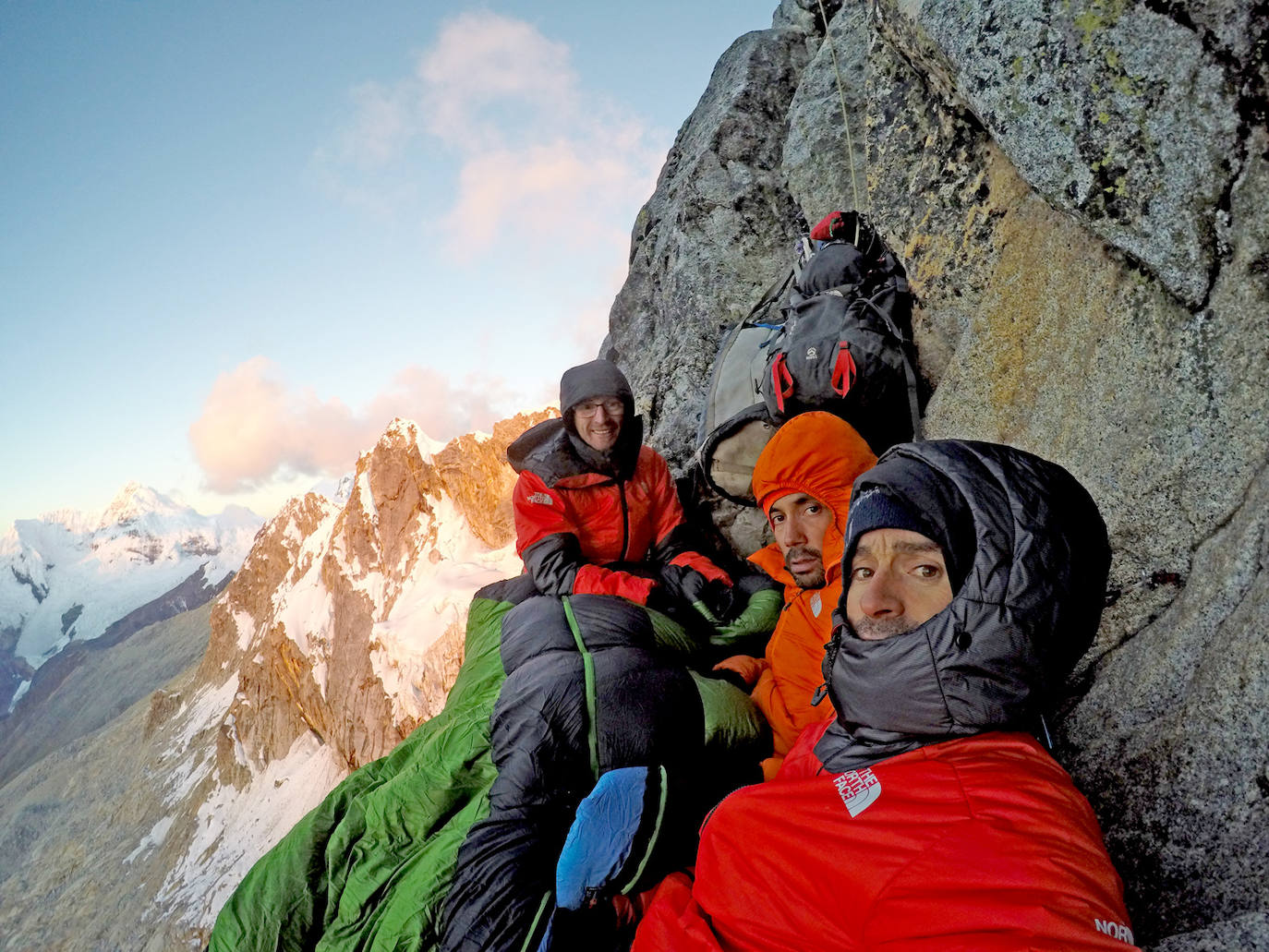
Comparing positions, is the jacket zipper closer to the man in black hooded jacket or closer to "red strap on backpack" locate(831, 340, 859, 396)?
"red strap on backpack" locate(831, 340, 859, 396)

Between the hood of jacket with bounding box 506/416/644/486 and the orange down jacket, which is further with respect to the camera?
the hood of jacket with bounding box 506/416/644/486

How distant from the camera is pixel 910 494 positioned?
6.39 ft

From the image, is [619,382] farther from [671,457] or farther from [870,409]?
[870,409]

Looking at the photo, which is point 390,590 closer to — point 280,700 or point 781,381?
point 280,700

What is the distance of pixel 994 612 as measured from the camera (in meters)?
1.68

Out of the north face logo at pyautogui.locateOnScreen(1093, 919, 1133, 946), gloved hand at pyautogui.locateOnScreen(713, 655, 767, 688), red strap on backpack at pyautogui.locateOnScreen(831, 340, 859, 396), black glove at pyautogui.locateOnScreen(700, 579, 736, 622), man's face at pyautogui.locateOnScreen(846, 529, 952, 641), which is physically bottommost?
gloved hand at pyautogui.locateOnScreen(713, 655, 767, 688)

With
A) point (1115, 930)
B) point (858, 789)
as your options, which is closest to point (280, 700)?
point (858, 789)

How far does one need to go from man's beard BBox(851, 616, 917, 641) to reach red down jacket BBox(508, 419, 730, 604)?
3.24 m

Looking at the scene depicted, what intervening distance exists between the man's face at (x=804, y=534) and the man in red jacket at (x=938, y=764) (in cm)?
172

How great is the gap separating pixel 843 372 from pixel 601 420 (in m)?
2.38

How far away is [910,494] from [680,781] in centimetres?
158

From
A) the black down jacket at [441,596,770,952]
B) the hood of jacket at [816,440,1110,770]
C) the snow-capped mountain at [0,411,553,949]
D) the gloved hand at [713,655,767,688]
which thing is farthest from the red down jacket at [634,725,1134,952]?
→ the snow-capped mountain at [0,411,553,949]

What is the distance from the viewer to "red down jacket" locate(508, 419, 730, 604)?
536cm

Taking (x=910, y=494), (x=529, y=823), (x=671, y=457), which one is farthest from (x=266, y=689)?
(x=910, y=494)
